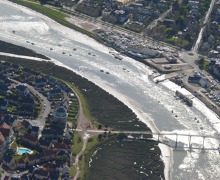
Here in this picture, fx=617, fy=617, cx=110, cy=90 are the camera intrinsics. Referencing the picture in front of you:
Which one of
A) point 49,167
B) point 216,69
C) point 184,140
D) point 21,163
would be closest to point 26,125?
point 21,163

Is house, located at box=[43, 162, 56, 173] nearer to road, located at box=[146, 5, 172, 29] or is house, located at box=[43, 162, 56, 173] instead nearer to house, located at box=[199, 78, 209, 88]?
house, located at box=[199, 78, 209, 88]

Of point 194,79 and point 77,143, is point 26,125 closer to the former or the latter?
point 77,143

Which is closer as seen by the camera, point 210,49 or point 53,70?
point 53,70

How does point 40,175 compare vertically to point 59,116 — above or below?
below

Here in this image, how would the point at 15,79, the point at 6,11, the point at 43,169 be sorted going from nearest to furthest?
1. the point at 43,169
2. the point at 15,79
3. the point at 6,11

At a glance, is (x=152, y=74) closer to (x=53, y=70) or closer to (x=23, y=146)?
(x=53, y=70)

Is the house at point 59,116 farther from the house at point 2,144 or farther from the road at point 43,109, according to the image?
the house at point 2,144

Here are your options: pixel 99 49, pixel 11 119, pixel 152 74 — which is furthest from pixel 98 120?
pixel 99 49
